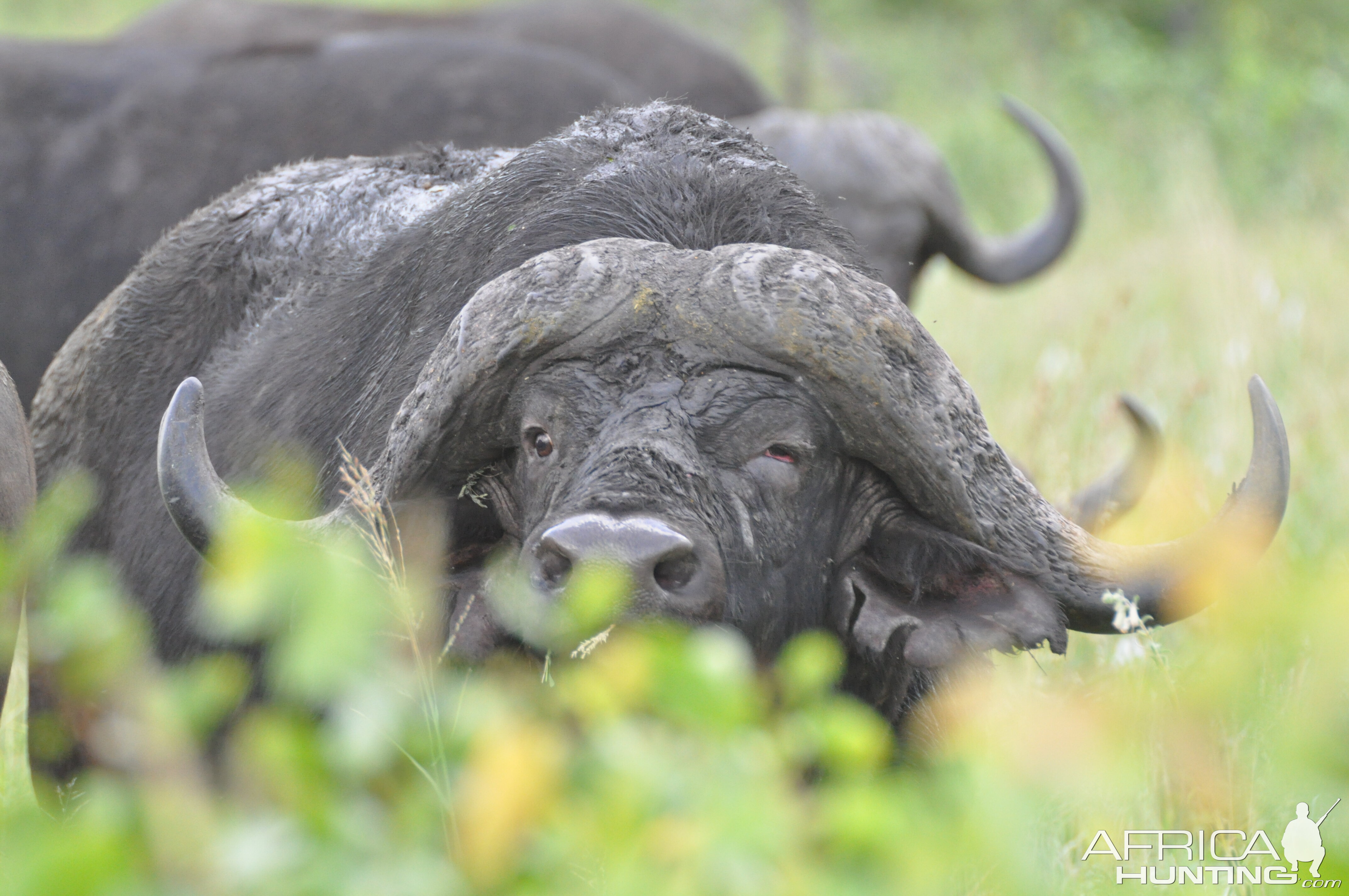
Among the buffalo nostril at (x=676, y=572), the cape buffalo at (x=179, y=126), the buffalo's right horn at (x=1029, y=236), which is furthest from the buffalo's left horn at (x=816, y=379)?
the buffalo's right horn at (x=1029, y=236)

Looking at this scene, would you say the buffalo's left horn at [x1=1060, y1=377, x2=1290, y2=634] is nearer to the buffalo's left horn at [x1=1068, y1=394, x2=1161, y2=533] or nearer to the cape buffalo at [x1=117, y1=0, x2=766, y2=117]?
the buffalo's left horn at [x1=1068, y1=394, x2=1161, y2=533]

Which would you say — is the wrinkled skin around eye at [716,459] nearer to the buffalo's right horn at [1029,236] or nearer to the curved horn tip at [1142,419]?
the curved horn tip at [1142,419]

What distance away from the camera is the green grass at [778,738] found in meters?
0.83

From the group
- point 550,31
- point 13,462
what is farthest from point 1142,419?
point 550,31

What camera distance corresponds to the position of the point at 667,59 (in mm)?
9227

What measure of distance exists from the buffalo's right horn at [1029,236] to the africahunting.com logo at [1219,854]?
207 inches

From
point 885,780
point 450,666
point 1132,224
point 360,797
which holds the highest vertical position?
point 360,797

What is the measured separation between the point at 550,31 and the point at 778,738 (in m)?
9.07

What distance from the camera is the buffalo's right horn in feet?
25.5

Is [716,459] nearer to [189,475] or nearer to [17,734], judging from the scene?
[189,475]

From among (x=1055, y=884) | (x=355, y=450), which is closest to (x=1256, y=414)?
(x=1055, y=884)

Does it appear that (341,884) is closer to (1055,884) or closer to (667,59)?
(1055,884)

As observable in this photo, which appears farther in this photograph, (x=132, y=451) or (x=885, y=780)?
(x=132, y=451)

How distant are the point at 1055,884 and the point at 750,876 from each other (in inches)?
58.3
